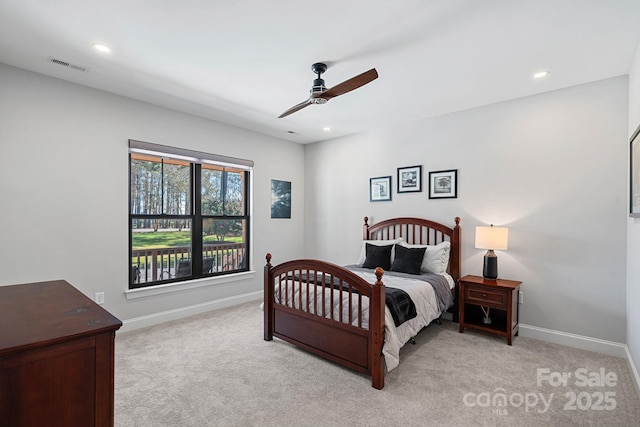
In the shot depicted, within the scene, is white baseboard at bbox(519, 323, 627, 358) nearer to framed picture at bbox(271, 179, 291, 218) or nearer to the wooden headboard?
the wooden headboard

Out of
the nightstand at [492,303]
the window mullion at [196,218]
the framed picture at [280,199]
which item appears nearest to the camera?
the nightstand at [492,303]

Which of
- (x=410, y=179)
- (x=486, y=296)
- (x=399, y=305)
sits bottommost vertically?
(x=486, y=296)

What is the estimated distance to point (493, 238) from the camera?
343cm

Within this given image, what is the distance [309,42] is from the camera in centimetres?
246

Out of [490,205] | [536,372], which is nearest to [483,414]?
[536,372]

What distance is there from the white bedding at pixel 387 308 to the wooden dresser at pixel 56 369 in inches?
71.9

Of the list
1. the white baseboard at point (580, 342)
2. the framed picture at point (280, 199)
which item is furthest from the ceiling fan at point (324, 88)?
the white baseboard at point (580, 342)

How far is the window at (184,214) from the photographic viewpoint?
3.88 metres

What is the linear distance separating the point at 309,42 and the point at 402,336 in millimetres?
2567

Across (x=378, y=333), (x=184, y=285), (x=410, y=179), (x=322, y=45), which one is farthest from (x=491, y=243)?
(x=184, y=285)

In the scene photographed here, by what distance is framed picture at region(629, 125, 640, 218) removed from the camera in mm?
2420

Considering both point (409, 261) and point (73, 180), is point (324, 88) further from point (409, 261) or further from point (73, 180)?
point (73, 180)

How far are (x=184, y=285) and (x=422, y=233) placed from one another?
331 centimetres

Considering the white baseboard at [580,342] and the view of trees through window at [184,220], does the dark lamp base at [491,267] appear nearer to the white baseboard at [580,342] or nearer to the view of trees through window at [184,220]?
the white baseboard at [580,342]
